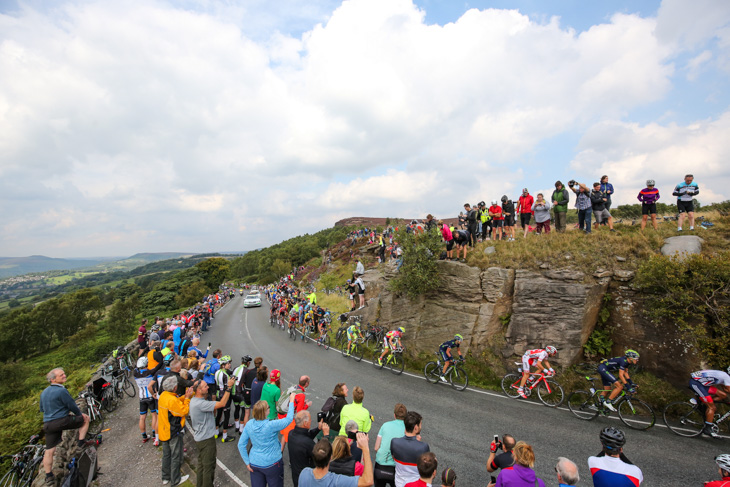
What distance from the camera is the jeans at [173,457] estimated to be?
5.77 meters

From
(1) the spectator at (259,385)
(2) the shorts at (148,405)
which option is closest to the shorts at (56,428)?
(2) the shorts at (148,405)

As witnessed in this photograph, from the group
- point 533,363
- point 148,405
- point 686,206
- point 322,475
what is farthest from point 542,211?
point 148,405

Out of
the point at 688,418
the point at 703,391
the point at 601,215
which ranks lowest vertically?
the point at 688,418

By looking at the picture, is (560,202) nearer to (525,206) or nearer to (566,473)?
(525,206)

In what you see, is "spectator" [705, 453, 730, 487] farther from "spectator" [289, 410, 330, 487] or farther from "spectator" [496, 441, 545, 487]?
"spectator" [289, 410, 330, 487]

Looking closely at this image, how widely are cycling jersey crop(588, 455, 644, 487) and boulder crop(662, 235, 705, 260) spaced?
8.17 meters

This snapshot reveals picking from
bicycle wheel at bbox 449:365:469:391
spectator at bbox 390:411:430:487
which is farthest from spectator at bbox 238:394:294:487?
bicycle wheel at bbox 449:365:469:391

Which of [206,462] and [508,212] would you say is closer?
[206,462]

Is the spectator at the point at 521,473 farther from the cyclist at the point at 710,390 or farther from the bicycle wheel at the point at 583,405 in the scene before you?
the cyclist at the point at 710,390

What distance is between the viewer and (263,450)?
4.34m

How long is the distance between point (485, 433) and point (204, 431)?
6.31 meters

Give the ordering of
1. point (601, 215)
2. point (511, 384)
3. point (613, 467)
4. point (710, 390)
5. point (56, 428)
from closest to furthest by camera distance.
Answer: point (613, 467) < point (56, 428) < point (710, 390) < point (511, 384) < point (601, 215)

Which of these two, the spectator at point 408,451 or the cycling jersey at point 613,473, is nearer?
the cycling jersey at point 613,473

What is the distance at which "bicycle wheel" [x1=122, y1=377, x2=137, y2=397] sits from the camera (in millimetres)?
10526
